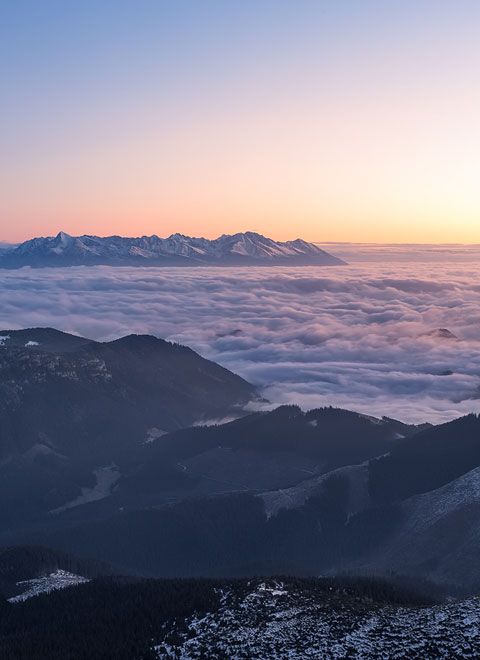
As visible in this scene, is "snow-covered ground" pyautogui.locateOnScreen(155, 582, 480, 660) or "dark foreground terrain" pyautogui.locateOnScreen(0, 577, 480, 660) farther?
"dark foreground terrain" pyautogui.locateOnScreen(0, 577, 480, 660)

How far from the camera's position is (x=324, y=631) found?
153375 mm

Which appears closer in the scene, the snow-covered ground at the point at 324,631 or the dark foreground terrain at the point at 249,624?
the snow-covered ground at the point at 324,631

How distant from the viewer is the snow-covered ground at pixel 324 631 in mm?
143875

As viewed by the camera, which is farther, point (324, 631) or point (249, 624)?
point (249, 624)

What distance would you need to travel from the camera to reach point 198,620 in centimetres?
16438

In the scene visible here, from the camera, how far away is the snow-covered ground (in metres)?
144

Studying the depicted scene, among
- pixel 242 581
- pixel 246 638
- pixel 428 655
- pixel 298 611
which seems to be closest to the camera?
pixel 428 655

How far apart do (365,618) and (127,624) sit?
154ft

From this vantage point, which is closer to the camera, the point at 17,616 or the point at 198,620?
the point at 198,620

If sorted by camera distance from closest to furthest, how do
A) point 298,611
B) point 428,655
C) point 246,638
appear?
point 428,655, point 246,638, point 298,611

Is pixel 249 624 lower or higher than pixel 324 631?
lower

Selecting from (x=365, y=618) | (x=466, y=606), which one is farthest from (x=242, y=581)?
(x=466, y=606)

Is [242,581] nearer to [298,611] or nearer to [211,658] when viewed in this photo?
[298,611]

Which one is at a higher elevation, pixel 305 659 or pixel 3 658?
pixel 305 659
